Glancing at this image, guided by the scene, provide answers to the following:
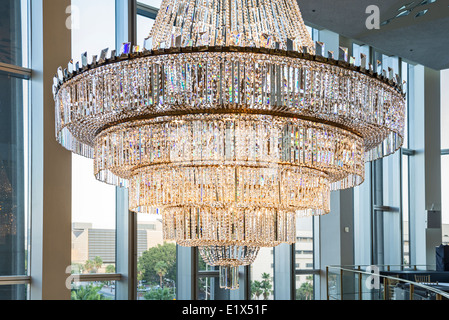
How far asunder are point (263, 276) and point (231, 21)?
26.9 ft

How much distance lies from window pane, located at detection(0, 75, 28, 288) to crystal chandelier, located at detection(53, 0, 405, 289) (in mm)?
4399

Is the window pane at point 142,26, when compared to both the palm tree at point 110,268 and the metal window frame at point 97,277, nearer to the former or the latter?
the palm tree at point 110,268

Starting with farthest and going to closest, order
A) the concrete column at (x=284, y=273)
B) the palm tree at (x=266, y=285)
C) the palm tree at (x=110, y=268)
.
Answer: the concrete column at (x=284, y=273), the palm tree at (x=266, y=285), the palm tree at (x=110, y=268)

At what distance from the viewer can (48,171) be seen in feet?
19.6

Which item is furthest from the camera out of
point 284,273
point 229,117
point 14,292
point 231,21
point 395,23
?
point 284,273

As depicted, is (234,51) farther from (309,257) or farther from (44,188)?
(309,257)

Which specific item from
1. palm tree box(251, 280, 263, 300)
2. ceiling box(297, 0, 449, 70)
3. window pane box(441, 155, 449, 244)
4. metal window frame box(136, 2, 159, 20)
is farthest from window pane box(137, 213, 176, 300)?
window pane box(441, 155, 449, 244)

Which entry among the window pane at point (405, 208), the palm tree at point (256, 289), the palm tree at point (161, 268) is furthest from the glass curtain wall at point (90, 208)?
the window pane at point (405, 208)

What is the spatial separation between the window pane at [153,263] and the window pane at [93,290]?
16.9 inches

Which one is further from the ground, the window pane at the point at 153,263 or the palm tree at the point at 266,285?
the window pane at the point at 153,263

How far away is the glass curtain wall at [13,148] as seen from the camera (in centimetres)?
612

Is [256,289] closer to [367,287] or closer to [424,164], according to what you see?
[367,287]

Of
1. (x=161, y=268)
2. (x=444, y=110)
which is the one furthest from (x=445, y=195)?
(x=161, y=268)
